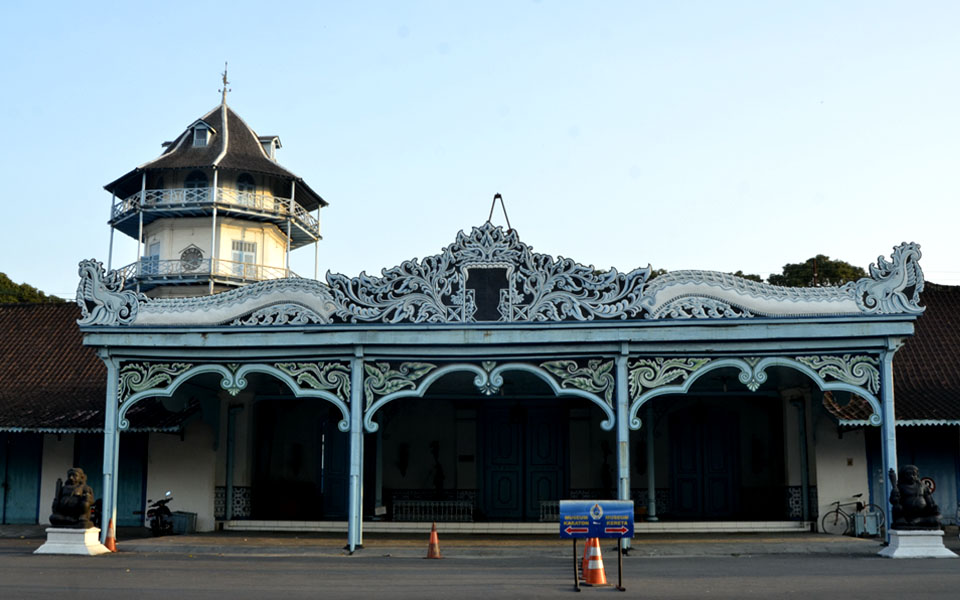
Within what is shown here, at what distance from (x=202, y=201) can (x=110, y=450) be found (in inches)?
962

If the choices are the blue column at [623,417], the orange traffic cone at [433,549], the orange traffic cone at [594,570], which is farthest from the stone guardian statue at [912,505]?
the orange traffic cone at [433,549]

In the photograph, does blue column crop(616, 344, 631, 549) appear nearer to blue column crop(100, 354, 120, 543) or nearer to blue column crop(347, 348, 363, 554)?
blue column crop(347, 348, 363, 554)

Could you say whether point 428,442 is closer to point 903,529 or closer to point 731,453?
point 731,453

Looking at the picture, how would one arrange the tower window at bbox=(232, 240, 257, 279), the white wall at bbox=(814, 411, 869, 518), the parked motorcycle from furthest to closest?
1. the tower window at bbox=(232, 240, 257, 279)
2. the parked motorcycle
3. the white wall at bbox=(814, 411, 869, 518)

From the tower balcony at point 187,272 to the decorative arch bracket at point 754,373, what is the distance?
26150 millimetres

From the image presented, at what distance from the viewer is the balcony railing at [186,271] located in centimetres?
3938

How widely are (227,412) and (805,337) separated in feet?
36.8

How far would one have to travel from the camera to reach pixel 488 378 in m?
16.2

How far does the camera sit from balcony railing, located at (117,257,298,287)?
129ft

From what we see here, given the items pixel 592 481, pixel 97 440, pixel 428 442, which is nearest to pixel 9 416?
pixel 97 440

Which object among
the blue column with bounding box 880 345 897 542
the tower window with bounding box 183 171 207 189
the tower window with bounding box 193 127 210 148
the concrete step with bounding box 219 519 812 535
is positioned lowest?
the concrete step with bounding box 219 519 812 535

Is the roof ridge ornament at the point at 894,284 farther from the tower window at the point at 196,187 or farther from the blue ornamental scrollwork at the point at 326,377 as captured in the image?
the tower window at the point at 196,187

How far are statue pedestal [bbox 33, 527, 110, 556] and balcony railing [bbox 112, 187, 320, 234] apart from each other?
81.2 ft

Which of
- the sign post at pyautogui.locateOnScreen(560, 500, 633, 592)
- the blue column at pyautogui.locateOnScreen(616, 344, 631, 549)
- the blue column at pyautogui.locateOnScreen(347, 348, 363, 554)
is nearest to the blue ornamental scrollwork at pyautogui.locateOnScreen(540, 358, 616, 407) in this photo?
the blue column at pyautogui.locateOnScreen(616, 344, 631, 549)
